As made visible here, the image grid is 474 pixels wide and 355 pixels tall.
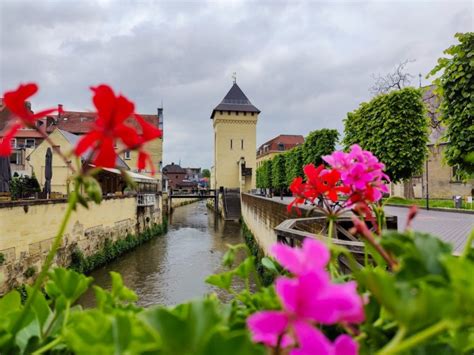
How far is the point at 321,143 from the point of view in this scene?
17.1 metres

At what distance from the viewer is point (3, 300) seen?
2.39ft

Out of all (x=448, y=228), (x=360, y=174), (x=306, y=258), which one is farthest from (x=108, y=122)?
(x=448, y=228)

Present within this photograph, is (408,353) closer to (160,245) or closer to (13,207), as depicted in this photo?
(13,207)

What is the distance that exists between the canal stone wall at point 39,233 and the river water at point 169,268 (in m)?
1.61

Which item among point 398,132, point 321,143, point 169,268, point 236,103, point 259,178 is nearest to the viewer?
point 398,132

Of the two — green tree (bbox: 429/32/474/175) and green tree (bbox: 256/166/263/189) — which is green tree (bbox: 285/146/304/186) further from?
green tree (bbox: 256/166/263/189)

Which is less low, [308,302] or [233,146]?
[233,146]

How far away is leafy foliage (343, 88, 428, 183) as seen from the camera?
9.30m

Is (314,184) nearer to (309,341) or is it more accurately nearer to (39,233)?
(309,341)

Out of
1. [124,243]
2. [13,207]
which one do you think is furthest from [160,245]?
[13,207]

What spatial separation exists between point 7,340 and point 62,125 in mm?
41474

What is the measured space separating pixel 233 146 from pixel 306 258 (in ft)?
158

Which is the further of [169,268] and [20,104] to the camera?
[169,268]

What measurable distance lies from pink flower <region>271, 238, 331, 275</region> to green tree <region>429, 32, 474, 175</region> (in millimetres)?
5649
